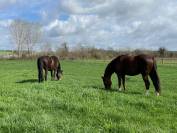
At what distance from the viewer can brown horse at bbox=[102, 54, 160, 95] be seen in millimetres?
14070

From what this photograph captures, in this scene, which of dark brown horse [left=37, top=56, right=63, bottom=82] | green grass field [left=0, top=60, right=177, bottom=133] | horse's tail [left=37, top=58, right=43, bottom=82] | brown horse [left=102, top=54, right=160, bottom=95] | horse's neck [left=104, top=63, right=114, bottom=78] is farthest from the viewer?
dark brown horse [left=37, top=56, right=63, bottom=82]

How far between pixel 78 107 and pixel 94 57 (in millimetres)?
81334

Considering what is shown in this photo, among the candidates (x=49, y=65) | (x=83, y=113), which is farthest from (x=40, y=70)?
(x=83, y=113)

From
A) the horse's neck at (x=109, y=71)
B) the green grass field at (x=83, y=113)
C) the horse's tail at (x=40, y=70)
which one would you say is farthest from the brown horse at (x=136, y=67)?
the horse's tail at (x=40, y=70)

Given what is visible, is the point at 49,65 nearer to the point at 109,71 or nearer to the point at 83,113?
the point at 109,71

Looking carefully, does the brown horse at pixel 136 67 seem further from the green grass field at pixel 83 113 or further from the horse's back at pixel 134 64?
the green grass field at pixel 83 113

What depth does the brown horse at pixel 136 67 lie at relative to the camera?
46.2ft

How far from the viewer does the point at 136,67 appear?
14.7m

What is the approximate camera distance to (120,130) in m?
7.09

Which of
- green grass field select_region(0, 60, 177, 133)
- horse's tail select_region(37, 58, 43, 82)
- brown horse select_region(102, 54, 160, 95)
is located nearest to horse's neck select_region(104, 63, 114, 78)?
brown horse select_region(102, 54, 160, 95)

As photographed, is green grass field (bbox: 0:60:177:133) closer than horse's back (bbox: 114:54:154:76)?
Yes

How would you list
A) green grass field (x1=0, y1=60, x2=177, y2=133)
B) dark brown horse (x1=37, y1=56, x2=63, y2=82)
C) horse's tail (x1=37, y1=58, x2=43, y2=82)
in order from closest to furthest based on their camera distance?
green grass field (x1=0, y1=60, x2=177, y2=133), horse's tail (x1=37, y1=58, x2=43, y2=82), dark brown horse (x1=37, y1=56, x2=63, y2=82)

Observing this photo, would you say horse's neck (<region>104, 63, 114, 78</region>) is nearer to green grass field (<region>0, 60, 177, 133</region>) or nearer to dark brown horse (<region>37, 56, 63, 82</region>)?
green grass field (<region>0, 60, 177, 133</region>)

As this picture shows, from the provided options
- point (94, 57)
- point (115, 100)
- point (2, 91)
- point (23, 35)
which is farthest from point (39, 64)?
point (23, 35)
